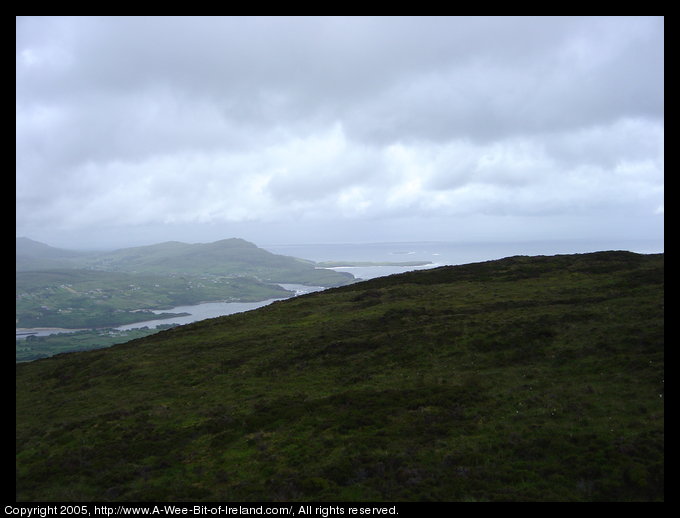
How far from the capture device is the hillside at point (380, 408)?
69.6 feet

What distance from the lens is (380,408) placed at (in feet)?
99.6

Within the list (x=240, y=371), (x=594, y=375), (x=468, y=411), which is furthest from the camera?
(x=240, y=371)

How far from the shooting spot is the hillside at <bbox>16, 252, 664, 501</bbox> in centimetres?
2122

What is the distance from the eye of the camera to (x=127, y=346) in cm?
6150

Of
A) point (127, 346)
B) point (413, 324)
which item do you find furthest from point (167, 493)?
point (127, 346)

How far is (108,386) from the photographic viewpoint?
145 feet
